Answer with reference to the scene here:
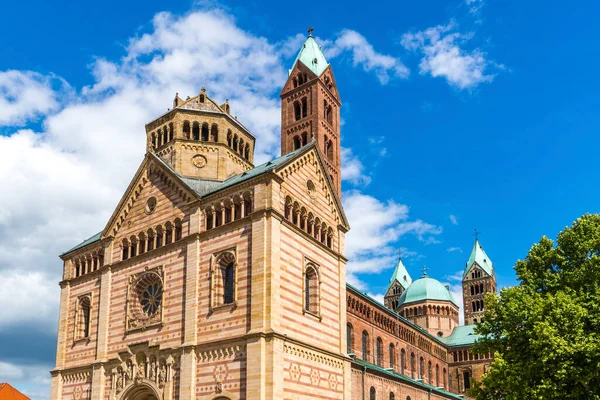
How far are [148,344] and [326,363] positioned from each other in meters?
10.1

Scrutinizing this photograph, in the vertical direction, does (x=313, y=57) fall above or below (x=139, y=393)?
above

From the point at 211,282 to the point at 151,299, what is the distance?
578 cm

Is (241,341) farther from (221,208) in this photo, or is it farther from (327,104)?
(327,104)

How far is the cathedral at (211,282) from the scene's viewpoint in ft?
104

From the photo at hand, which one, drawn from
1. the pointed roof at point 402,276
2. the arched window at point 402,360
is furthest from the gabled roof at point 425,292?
the arched window at point 402,360

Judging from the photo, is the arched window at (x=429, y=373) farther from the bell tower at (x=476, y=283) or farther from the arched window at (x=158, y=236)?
the arched window at (x=158, y=236)

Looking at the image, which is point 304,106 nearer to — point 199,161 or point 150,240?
point 199,161

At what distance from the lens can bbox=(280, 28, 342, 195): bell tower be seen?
2506 inches

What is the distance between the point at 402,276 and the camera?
10894cm

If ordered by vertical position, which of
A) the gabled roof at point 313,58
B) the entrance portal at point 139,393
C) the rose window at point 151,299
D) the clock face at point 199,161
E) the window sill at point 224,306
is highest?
the gabled roof at point 313,58

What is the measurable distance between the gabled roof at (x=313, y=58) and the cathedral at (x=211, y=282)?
70.6 ft

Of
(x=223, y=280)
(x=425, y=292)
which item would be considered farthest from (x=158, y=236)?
(x=425, y=292)

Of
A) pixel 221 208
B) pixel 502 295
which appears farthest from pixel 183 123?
pixel 502 295

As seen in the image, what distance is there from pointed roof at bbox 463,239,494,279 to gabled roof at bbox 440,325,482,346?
14854 millimetres
